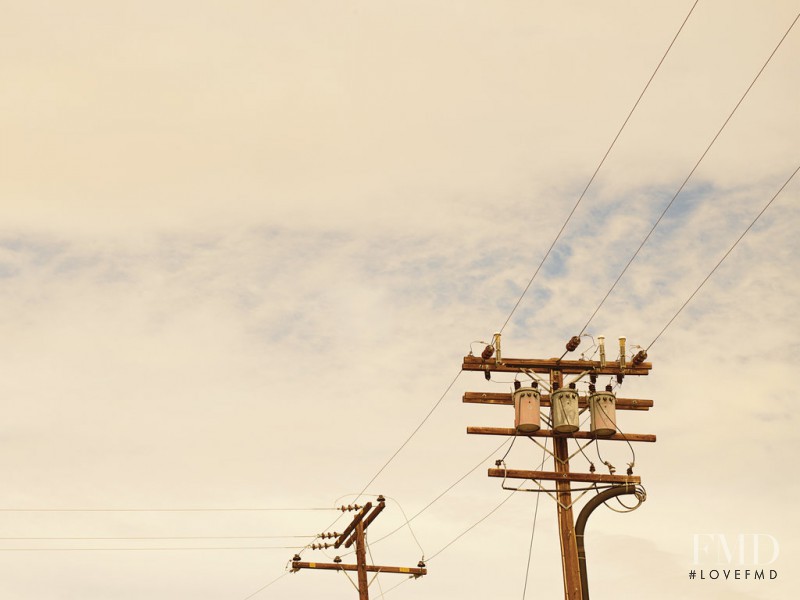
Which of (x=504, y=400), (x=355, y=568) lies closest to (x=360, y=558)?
(x=355, y=568)

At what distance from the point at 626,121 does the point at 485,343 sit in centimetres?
671

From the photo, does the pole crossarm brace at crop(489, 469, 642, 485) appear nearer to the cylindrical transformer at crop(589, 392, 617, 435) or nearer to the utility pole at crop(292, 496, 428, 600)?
the cylindrical transformer at crop(589, 392, 617, 435)

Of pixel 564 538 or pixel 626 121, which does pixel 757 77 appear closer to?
pixel 626 121

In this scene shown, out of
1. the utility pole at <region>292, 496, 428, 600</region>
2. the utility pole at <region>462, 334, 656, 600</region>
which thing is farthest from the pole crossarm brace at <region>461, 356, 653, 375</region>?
the utility pole at <region>292, 496, 428, 600</region>

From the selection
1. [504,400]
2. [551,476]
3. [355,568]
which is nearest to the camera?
[551,476]

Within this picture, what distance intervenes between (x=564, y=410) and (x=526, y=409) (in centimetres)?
75

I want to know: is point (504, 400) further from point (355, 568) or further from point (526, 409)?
point (355, 568)

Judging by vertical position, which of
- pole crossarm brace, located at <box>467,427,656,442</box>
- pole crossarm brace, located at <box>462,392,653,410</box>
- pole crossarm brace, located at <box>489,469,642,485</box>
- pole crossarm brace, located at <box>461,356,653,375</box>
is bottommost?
pole crossarm brace, located at <box>489,469,642,485</box>

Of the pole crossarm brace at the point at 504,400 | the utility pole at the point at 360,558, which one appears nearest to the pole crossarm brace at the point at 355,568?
the utility pole at the point at 360,558

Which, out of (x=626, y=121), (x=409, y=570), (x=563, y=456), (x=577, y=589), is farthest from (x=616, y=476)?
(x=409, y=570)

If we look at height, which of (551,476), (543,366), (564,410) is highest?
Answer: (543,366)

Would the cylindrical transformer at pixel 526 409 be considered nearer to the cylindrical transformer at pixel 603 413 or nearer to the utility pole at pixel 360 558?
the cylindrical transformer at pixel 603 413

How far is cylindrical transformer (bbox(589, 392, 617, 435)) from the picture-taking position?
2022 centimetres

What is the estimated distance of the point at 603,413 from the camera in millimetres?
20281
